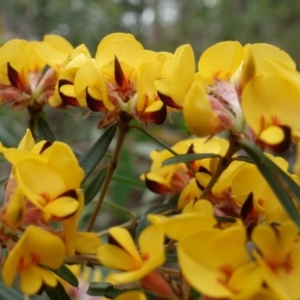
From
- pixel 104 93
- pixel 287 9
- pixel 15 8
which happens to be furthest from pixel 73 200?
pixel 287 9

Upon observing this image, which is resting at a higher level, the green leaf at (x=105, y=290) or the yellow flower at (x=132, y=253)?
the yellow flower at (x=132, y=253)

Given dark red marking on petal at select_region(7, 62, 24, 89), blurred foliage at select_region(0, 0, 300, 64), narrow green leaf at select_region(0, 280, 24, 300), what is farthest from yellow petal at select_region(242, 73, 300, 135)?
blurred foliage at select_region(0, 0, 300, 64)

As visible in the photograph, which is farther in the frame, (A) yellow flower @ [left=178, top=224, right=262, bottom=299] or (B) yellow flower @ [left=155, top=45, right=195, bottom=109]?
(B) yellow flower @ [left=155, top=45, right=195, bottom=109]

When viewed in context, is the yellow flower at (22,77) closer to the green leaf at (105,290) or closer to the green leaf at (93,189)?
the green leaf at (93,189)

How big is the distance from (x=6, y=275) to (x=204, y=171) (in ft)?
0.87

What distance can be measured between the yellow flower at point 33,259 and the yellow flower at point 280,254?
184 millimetres

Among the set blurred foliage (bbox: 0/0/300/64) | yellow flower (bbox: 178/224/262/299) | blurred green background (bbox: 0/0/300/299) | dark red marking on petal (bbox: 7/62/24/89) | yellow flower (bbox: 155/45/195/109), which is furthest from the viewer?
blurred foliage (bbox: 0/0/300/64)

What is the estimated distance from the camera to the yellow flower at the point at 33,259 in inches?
18.2

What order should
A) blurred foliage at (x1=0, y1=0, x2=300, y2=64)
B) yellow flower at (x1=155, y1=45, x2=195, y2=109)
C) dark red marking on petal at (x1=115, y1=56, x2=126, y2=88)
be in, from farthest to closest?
blurred foliage at (x1=0, y1=0, x2=300, y2=64) < dark red marking on petal at (x1=115, y1=56, x2=126, y2=88) < yellow flower at (x1=155, y1=45, x2=195, y2=109)

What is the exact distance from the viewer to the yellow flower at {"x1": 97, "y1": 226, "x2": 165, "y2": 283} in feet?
1.38

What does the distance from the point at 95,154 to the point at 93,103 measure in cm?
8

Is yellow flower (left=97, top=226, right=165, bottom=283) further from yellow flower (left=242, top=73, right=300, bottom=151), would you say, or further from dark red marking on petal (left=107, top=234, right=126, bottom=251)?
yellow flower (left=242, top=73, right=300, bottom=151)

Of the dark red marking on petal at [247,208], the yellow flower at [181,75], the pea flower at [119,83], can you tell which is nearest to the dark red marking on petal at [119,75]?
the pea flower at [119,83]

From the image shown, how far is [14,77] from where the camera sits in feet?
2.48
